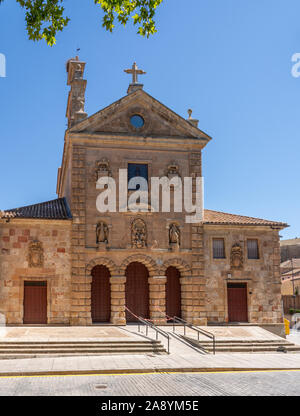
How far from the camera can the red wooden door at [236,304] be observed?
3011 cm

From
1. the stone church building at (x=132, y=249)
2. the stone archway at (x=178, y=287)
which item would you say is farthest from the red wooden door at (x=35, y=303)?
the stone archway at (x=178, y=287)

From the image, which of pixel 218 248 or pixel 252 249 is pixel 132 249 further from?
pixel 252 249

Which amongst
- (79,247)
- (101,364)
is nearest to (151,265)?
(79,247)

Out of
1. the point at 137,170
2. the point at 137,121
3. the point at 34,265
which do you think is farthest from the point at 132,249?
the point at 137,121

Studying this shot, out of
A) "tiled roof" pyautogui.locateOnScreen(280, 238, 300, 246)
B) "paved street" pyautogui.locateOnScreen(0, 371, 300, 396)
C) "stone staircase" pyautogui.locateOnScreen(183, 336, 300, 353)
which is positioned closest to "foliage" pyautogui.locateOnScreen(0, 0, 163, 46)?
"paved street" pyautogui.locateOnScreen(0, 371, 300, 396)

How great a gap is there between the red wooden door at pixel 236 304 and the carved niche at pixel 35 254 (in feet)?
35.1

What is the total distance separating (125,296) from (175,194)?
255 inches

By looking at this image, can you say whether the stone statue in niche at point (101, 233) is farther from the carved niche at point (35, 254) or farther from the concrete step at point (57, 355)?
the concrete step at point (57, 355)

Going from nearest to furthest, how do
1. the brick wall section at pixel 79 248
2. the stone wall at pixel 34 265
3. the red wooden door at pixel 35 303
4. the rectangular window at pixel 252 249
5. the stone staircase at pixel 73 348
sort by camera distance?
the stone staircase at pixel 73 348, the stone wall at pixel 34 265, the red wooden door at pixel 35 303, the brick wall section at pixel 79 248, the rectangular window at pixel 252 249

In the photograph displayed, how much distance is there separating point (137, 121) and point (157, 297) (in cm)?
1019

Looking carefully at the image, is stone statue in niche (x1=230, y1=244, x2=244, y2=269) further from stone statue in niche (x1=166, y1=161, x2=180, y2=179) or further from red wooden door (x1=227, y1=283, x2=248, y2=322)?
stone statue in niche (x1=166, y1=161, x2=180, y2=179)

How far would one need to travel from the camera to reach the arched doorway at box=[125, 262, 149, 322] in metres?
29.6

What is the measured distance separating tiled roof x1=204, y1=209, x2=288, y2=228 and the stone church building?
0.10 meters

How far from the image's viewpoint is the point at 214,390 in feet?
49.9
